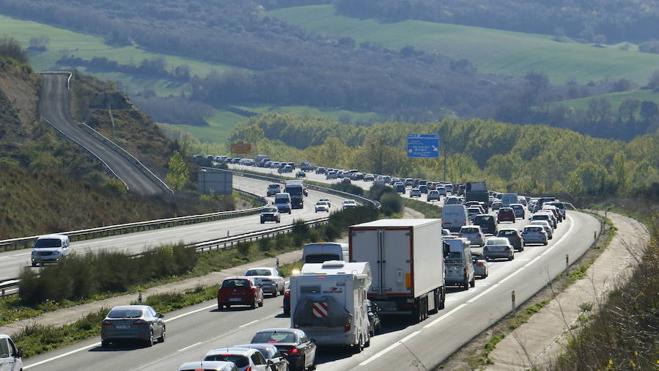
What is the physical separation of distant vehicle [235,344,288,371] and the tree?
11518 centimetres

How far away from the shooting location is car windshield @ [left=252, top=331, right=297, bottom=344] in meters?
35.6

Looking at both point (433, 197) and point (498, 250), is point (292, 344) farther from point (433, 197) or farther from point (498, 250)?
point (433, 197)

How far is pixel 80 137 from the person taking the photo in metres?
156

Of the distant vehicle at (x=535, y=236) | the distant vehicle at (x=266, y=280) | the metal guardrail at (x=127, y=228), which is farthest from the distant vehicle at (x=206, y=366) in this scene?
the distant vehicle at (x=535, y=236)

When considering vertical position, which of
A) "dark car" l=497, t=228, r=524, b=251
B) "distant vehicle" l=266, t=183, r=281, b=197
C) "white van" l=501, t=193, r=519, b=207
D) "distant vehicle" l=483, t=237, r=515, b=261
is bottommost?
"distant vehicle" l=266, t=183, r=281, b=197

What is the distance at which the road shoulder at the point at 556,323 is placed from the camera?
122 feet

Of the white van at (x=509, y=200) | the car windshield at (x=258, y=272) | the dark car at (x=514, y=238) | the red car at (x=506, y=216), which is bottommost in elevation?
the white van at (x=509, y=200)

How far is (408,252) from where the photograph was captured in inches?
1800

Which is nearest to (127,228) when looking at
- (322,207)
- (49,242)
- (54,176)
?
(54,176)

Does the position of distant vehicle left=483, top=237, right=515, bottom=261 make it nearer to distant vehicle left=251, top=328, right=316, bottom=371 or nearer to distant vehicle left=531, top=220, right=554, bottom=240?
distant vehicle left=531, top=220, right=554, bottom=240

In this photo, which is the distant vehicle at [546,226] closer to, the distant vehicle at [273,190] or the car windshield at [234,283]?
the car windshield at [234,283]

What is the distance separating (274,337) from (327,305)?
3.59m

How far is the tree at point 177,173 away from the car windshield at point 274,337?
113 m

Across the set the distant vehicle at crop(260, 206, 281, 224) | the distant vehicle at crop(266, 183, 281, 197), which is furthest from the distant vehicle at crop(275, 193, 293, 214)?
the distant vehicle at crop(266, 183, 281, 197)
